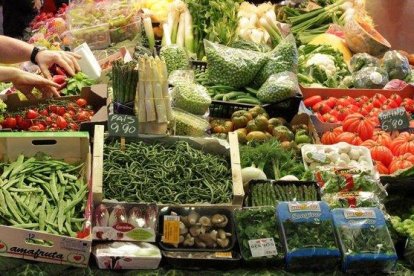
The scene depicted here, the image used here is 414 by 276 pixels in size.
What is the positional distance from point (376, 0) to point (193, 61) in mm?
3969

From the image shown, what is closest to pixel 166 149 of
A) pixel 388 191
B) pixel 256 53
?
pixel 388 191

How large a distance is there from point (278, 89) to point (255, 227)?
5.11ft

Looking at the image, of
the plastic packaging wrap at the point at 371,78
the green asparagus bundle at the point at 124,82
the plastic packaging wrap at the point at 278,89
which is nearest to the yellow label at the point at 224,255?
the green asparagus bundle at the point at 124,82

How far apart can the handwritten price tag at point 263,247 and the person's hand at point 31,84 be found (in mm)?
1781

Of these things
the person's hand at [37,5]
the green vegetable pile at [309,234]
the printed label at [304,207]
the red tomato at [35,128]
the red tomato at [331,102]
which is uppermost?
the person's hand at [37,5]

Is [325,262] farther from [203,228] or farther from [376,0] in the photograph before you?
[376,0]

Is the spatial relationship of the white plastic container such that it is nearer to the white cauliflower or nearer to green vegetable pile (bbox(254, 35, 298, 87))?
green vegetable pile (bbox(254, 35, 298, 87))

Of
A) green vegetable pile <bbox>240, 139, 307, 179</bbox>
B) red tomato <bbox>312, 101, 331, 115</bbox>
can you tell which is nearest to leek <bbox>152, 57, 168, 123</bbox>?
green vegetable pile <bbox>240, 139, 307, 179</bbox>

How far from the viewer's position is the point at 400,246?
2857mm

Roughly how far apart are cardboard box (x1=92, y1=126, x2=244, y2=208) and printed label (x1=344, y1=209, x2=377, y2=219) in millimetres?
486

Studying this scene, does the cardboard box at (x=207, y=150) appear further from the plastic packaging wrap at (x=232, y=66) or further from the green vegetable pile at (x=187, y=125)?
the plastic packaging wrap at (x=232, y=66)

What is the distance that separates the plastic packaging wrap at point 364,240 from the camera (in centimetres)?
259

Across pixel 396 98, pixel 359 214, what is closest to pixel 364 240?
pixel 359 214

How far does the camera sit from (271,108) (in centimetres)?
407
